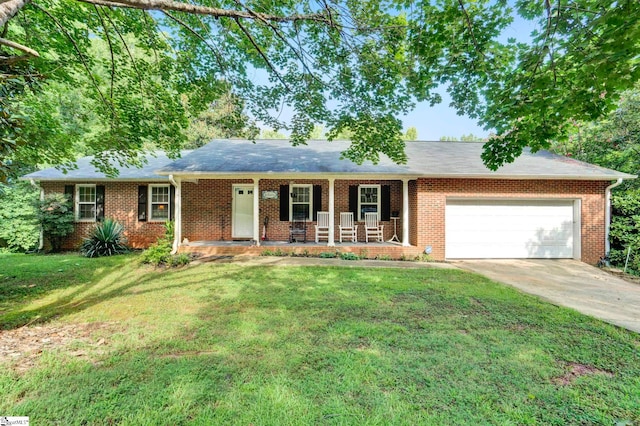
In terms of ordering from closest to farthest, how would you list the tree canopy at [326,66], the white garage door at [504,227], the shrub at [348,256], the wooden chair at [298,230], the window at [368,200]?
1. the tree canopy at [326,66]
2. the shrub at [348,256]
3. the white garage door at [504,227]
4. the wooden chair at [298,230]
5. the window at [368,200]

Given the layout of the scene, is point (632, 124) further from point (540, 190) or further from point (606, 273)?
point (606, 273)

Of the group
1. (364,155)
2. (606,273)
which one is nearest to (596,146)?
(606,273)

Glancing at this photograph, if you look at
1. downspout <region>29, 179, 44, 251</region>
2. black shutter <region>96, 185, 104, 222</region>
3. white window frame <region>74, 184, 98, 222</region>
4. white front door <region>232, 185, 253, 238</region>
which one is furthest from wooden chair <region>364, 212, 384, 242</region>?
downspout <region>29, 179, 44, 251</region>

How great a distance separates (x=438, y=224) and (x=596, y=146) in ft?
29.4

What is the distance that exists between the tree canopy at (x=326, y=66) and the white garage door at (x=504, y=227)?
4.10m

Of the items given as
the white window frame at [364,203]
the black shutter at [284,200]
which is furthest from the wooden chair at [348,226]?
the black shutter at [284,200]

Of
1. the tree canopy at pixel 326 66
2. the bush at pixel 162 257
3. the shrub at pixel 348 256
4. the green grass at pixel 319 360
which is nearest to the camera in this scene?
the green grass at pixel 319 360

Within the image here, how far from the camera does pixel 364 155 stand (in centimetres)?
666

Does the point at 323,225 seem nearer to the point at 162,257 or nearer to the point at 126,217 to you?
the point at 162,257

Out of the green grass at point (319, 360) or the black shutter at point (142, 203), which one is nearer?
the green grass at point (319, 360)

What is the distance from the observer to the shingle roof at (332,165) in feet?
27.7

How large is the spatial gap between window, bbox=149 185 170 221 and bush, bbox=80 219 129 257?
1299 mm

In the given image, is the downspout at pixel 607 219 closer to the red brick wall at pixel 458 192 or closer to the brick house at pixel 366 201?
the brick house at pixel 366 201

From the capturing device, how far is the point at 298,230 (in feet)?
32.0
